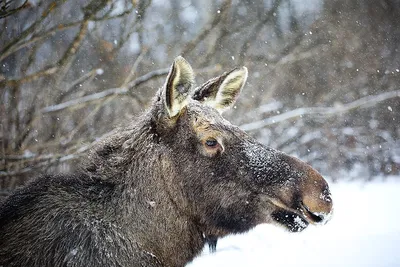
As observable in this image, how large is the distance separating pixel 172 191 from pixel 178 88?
0.71 meters

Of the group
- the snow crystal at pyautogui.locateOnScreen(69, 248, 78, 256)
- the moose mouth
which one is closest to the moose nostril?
the moose mouth

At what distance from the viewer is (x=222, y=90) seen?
152 inches

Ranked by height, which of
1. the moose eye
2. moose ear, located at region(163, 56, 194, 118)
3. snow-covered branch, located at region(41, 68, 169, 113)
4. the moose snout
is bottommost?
snow-covered branch, located at region(41, 68, 169, 113)

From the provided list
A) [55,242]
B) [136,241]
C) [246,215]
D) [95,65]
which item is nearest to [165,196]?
[136,241]

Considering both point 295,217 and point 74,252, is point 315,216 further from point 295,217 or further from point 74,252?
point 74,252

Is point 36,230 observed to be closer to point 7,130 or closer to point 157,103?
point 157,103

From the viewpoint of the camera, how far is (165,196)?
10.7 feet

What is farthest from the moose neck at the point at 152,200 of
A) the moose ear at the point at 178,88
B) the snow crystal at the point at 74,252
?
the snow crystal at the point at 74,252

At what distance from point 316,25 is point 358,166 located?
471 cm

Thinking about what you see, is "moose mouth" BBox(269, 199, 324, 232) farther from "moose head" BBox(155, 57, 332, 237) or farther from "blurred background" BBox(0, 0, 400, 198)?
"blurred background" BBox(0, 0, 400, 198)

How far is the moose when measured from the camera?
303 cm

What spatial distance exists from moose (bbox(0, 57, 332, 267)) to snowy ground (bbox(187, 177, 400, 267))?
146 cm

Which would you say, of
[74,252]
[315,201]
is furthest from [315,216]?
[74,252]

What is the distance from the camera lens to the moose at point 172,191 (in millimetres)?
3031
